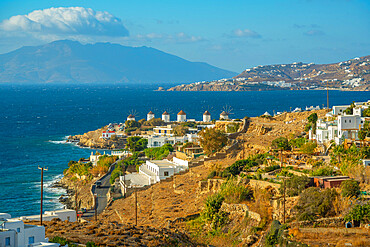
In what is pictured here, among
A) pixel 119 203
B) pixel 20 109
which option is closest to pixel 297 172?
pixel 119 203

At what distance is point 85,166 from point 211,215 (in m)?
28.1

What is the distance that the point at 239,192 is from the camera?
25.5 meters

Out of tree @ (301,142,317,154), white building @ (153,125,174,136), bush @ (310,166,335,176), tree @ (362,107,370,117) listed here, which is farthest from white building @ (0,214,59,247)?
white building @ (153,125,174,136)

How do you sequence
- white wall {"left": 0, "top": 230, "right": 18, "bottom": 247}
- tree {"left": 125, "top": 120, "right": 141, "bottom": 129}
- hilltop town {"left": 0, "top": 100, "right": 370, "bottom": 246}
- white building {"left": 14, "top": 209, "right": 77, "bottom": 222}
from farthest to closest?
tree {"left": 125, "top": 120, "right": 141, "bottom": 129}, white building {"left": 14, "top": 209, "right": 77, "bottom": 222}, hilltop town {"left": 0, "top": 100, "right": 370, "bottom": 246}, white wall {"left": 0, "top": 230, "right": 18, "bottom": 247}

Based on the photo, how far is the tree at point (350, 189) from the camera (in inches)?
838

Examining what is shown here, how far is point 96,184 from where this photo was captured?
142 ft

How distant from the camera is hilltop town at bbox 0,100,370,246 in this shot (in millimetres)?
18953

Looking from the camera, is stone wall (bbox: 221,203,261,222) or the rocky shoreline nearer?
stone wall (bbox: 221,203,261,222)

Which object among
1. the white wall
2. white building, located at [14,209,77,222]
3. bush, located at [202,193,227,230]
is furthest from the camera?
white building, located at [14,209,77,222]

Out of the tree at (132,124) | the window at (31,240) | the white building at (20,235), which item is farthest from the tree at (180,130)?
the window at (31,240)

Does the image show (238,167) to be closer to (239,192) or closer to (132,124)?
(239,192)

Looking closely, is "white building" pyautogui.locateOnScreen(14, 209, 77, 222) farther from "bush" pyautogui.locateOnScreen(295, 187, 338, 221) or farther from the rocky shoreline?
the rocky shoreline

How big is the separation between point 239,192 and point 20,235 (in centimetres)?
1235

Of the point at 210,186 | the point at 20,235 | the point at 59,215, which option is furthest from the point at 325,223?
Answer: the point at 59,215
